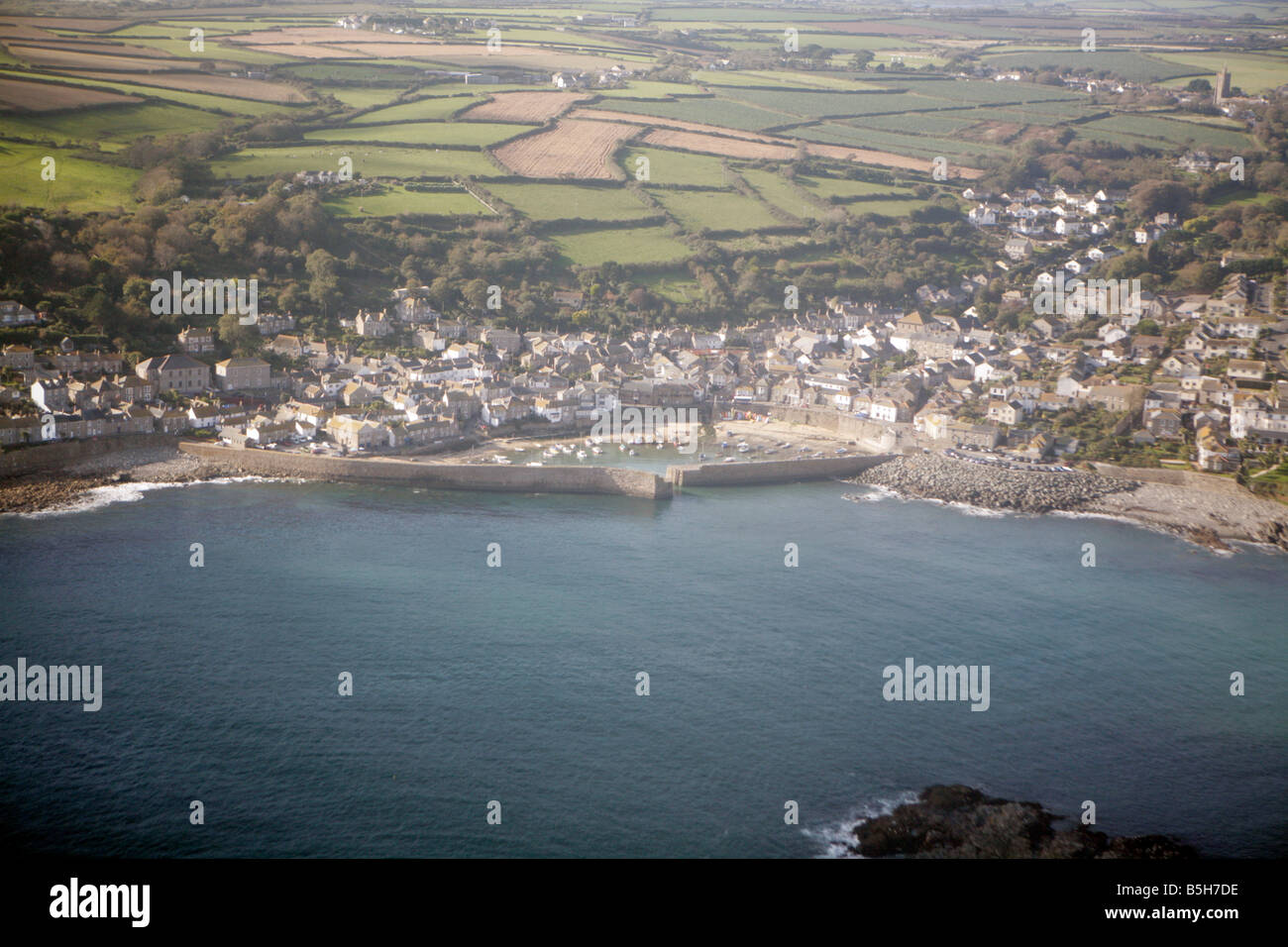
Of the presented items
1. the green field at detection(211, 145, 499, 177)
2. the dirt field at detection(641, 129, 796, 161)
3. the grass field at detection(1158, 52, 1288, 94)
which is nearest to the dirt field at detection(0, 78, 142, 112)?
the green field at detection(211, 145, 499, 177)

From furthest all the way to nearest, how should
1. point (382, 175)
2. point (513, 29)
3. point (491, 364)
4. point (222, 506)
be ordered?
point (513, 29) → point (382, 175) → point (491, 364) → point (222, 506)

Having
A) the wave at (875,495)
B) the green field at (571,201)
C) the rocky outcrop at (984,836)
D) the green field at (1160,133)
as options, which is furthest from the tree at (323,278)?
the green field at (1160,133)

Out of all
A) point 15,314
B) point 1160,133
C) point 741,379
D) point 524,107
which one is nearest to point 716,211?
point 741,379

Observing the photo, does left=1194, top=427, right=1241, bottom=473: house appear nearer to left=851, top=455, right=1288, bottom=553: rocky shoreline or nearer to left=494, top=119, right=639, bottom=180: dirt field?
left=851, top=455, right=1288, bottom=553: rocky shoreline

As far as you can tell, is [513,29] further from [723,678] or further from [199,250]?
[723,678]

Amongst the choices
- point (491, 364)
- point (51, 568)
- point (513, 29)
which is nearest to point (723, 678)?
point (51, 568)

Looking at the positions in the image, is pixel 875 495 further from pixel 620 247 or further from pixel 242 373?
pixel 620 247

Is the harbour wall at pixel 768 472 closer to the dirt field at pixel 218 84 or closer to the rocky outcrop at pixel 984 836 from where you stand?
the rocky outcrop at pixel 984 836
